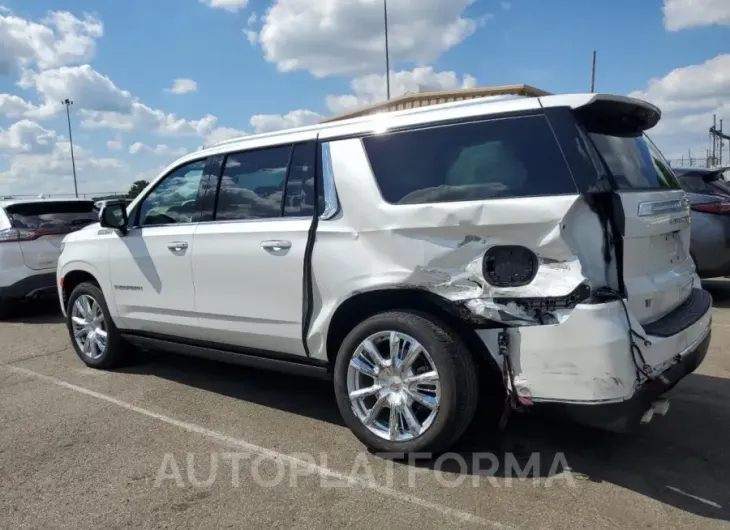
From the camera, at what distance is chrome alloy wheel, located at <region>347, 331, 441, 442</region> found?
134 inches

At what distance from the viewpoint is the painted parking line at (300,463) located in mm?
2955

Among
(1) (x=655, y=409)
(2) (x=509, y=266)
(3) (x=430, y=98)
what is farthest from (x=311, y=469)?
(3) (x=430, y=98)

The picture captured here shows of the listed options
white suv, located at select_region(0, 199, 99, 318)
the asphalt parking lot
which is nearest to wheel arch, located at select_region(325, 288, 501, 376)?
the asphalt parking lot

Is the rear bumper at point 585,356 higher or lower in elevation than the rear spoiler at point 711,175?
lower

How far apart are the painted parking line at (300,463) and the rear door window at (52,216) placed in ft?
12.2

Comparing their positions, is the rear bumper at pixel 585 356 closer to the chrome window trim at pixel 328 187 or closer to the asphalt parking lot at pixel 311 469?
the asphalt parking lot at pixel 311 469

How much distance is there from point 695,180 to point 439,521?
633 centimetres

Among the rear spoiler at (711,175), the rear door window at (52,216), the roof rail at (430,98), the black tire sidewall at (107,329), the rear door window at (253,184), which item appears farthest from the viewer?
the roof rail at (430,98)

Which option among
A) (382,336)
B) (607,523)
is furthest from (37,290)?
(607,523)

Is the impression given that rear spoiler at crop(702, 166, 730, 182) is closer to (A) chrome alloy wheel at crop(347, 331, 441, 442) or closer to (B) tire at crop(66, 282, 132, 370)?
(A) chrome alloy wheel at crop(347, 331, 441, 442)

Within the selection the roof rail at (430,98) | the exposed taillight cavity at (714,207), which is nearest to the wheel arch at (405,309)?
the exposed taillight cavity at (714,207)

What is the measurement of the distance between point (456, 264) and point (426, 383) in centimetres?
66

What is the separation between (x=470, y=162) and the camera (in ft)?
11.0

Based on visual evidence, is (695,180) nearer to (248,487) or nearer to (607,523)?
(607,523)
